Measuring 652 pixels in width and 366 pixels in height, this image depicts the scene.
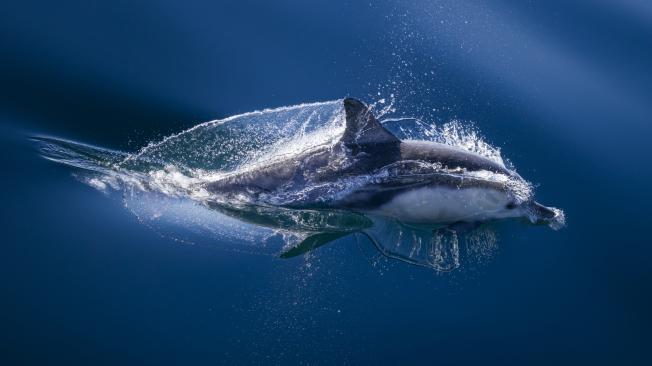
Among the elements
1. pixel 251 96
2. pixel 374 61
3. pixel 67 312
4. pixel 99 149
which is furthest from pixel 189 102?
pixel 67 312

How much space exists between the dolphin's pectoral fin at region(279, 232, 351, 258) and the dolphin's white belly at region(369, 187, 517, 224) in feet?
1.64

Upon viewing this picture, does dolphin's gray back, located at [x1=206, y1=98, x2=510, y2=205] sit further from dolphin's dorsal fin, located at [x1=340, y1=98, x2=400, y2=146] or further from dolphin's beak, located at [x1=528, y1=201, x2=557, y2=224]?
dolphin's beak, located at [x1=528, y1=201, x2=557, y2=224]

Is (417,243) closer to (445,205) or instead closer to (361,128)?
(445,205)

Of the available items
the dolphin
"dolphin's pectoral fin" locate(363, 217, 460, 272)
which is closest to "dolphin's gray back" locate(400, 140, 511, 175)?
the dolphin

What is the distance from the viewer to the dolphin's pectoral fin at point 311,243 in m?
5.17

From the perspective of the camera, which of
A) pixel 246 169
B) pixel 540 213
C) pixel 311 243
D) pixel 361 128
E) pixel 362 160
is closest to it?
pixel 311 243

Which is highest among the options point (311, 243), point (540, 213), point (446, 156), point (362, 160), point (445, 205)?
point (446, 156)

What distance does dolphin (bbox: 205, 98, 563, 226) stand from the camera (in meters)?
5.61

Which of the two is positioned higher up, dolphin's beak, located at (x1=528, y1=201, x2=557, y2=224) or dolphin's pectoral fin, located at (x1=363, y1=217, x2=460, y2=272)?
dolphin's beak, located at (x1=528, y1=201, x2=557, y2=224)

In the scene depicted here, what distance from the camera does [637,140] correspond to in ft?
23.7

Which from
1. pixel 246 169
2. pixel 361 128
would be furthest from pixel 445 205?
pixel 246 169

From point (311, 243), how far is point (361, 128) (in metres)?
1.10

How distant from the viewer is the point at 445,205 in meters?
5.69

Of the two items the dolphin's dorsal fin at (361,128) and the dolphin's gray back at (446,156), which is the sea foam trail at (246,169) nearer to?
the dolphin's gray back at (446,156)
